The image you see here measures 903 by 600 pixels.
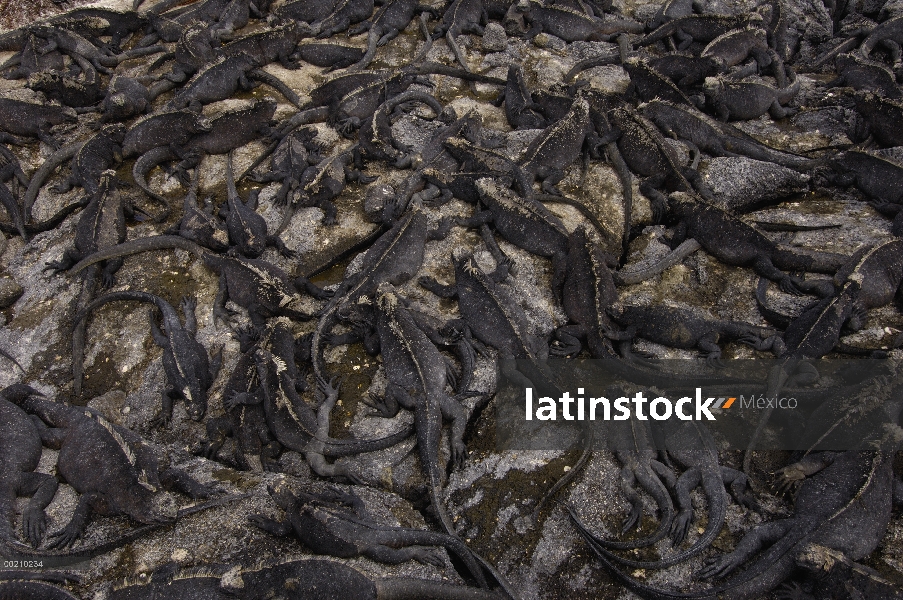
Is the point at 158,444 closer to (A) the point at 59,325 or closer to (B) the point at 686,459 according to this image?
(A) the point at 59,325

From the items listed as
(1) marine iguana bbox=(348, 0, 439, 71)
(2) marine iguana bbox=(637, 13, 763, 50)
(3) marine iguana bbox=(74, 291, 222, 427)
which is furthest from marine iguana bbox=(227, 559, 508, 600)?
(2) marine iguana bbox=(637, 13, 763, 50)

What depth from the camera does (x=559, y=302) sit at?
22.9 feet

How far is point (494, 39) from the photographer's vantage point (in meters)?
12.0

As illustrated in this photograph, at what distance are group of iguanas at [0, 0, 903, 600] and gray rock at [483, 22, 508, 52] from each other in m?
0.07

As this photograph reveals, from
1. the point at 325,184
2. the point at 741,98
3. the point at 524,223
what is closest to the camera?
the point at 524,223

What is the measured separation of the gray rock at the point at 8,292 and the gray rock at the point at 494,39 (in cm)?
932

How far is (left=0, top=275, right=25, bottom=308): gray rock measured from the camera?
7.53m

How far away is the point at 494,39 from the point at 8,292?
32.0 ft

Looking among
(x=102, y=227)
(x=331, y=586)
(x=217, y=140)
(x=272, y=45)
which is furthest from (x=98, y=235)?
(x=331, y=586)

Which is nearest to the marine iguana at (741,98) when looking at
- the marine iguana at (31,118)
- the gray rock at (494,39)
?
the gray rock at (494,39)

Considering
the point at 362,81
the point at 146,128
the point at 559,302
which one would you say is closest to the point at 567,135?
the point at 559,302

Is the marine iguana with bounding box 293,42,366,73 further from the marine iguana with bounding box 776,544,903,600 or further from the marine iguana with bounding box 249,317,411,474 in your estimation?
the marine iguana with bounding box 776,544,903,600

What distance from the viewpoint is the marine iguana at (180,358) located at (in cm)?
623

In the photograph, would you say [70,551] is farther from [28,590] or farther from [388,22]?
[388,22]
